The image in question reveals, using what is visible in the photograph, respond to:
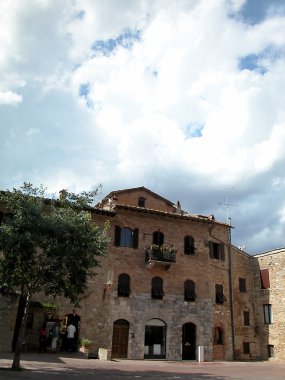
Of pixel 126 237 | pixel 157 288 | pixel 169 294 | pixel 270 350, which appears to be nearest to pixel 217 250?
pixel 169 294

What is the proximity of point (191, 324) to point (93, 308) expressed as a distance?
8.58 metres

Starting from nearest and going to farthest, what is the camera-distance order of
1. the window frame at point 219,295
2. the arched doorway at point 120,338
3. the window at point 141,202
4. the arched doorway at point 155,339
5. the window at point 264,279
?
1. the arched doorway at point 120,338
2. the arched doorway at point 155,339
3. the window frame at point 219,295
4. the window at point 264,279
5. the window at point 141,202

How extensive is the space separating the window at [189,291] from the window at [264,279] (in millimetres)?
7514

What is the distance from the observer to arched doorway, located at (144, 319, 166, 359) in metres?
29.4

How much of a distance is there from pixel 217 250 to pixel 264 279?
17.4ft

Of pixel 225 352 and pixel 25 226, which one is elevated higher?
pixel 25 226

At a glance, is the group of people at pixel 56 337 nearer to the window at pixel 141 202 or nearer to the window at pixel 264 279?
the window at pixel 141 202

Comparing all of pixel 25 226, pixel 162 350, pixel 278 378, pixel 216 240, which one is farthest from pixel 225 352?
pixel 25 226

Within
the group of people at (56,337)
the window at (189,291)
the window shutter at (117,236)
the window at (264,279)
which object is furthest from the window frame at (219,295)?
the group of people at (56,337)

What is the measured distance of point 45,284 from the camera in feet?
59.6

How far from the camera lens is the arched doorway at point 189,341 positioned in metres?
30.4

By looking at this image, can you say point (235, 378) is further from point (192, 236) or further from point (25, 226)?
point (192, 236)

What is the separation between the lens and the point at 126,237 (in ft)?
101

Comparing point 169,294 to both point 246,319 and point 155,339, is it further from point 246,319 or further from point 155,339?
point 246,319
